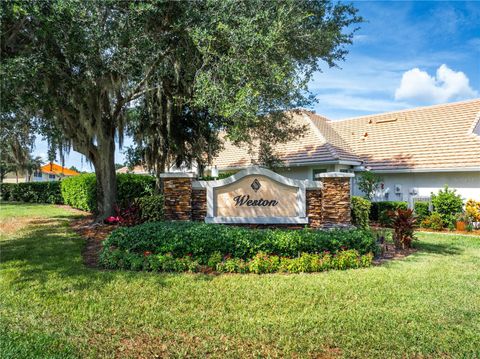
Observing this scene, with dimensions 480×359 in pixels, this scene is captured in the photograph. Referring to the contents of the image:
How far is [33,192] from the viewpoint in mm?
24141

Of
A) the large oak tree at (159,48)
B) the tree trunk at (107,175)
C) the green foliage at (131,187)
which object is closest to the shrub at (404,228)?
the large oak tree at (159,48)

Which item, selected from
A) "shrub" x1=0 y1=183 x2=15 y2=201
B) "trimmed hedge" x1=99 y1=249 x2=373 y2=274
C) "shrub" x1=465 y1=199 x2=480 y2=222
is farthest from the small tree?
"shrub" x1=0 y1=183 x2=15 y2=201

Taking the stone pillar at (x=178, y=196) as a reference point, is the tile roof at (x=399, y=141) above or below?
above

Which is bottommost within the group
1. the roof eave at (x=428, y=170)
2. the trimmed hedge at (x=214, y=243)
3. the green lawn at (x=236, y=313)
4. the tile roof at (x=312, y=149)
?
the green lawn at (x=236, y=313)

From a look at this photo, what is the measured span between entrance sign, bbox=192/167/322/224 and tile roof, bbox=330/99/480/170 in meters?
8.33

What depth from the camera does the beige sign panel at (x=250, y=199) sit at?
361 inches

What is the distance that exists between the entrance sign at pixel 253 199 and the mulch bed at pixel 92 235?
2.81 meters

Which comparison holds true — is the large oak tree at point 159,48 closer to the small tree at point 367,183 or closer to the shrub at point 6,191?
the small tree at point 367,183

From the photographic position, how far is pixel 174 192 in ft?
29.8

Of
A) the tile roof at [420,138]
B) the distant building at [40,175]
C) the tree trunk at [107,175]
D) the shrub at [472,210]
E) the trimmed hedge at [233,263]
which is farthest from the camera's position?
the distant building at [40,175]

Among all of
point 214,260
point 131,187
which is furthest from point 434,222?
point 131,187

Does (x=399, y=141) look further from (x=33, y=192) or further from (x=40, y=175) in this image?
(x=40, y=175)

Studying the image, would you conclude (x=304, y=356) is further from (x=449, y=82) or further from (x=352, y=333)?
(x=449, y=82)

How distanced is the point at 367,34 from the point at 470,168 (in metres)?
6.52
